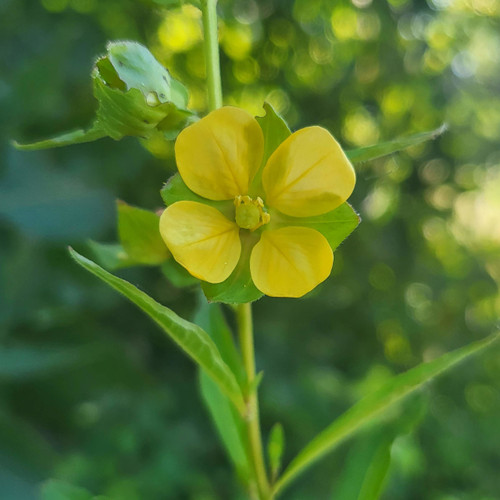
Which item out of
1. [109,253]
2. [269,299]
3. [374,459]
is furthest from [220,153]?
[269,299]

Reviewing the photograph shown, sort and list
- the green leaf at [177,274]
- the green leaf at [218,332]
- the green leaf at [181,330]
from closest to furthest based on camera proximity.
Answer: the green leaf at [181,330] → the green leaf at [177,274] → the green leaf at [218,332]

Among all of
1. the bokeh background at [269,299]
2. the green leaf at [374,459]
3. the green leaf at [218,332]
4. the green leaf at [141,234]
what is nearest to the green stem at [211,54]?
the green leaf at [141,234]

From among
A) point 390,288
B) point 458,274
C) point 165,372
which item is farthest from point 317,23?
point 165,372

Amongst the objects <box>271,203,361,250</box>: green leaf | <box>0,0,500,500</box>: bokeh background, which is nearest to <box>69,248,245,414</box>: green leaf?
<box>271,203,361,250</box>: green leaf

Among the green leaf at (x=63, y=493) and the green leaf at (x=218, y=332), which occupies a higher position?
the green leaf at (x=218, y=332)

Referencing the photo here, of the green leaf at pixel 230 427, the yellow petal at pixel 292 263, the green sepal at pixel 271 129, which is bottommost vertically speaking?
the green leaf at pixel 230 427

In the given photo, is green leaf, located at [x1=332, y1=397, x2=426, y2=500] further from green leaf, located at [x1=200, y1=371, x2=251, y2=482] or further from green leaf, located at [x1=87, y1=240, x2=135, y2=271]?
green leaf, located at [x1=87, y1=240, x2=135, y2=271]

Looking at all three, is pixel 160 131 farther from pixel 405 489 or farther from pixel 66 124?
pixel 405 489

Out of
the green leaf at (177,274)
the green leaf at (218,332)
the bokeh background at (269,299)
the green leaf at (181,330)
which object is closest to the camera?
the green leaf at (181,330)

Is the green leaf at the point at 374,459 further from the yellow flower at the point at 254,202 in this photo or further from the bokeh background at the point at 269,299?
the bokeh background at the point at 269,299
